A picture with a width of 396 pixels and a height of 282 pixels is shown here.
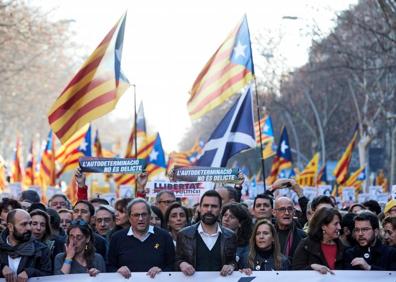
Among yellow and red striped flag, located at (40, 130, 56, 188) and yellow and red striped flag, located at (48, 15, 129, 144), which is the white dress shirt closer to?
yellow and red striped flag, located at (48, 15, 129, 144)

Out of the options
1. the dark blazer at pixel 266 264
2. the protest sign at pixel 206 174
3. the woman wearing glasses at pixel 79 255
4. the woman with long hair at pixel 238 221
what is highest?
the protest sign at pixel 206 174

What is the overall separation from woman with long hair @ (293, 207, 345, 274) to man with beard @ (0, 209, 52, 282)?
2.09 meters

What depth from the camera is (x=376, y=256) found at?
34.5ft

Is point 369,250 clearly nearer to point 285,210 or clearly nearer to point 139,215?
point 285,210

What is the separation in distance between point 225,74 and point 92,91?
8.41 feet

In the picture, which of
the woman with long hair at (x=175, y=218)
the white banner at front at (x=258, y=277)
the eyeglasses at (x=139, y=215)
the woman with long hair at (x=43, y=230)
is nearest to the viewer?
the white banner at front at (x=258, y=277)

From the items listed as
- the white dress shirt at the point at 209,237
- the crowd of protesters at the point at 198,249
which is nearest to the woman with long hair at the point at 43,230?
the crowd of protesters at the point at 198,249

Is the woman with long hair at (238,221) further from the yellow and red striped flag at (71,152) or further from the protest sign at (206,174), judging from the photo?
the yellow and red striped flag at (71,152)


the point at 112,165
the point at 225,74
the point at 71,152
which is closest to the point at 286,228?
the point at 112,165

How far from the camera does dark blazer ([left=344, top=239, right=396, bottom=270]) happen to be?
34.3ft

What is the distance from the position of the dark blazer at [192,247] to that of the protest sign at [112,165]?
2162 mm

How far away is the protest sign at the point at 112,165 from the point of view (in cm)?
1255

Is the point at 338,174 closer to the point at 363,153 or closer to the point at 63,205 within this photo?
the point at 363,153

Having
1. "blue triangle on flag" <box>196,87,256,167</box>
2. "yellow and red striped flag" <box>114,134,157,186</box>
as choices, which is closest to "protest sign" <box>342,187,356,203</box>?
"yellow and red striped flag" <box>114,134,157,186</box>
